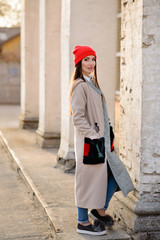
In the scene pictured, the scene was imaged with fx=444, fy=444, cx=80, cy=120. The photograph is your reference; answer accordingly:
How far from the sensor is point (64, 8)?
6.67 metres

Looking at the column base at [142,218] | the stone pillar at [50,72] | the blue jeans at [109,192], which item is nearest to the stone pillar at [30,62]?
the stone pillar at [50,72]

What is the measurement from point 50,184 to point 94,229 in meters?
1.99

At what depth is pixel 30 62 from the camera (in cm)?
1176

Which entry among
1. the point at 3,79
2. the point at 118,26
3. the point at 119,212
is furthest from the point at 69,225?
the point at 3,79

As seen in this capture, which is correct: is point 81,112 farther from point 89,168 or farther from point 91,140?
point 89,168

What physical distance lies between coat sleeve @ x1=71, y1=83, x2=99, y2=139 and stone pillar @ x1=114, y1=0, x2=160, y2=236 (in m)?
0.41

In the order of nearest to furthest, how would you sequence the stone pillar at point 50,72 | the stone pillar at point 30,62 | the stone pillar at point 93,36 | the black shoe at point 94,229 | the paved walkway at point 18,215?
the black shoe at point 94,229 → the paved walkway at point 18,215 → the stone pillar at point 93,36 → the stone pillar at point 50,72 → the stone pillar at point 30,62

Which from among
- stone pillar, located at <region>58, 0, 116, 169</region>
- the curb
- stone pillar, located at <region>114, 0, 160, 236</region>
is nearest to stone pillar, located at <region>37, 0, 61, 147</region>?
the curb

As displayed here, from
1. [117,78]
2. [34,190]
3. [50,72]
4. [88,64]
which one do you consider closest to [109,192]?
[88,64]

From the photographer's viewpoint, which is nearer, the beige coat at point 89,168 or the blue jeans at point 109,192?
the beige coat at point 89,168

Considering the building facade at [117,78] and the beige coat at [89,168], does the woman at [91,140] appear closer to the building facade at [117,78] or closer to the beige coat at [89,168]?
the beige coat at [89,168]

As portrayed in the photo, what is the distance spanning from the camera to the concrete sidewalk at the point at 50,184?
3936 mm

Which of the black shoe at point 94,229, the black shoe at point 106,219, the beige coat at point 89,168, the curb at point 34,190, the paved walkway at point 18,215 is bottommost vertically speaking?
the paved walkway at point 18,215

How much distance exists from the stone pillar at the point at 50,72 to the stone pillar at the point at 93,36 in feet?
5.73
